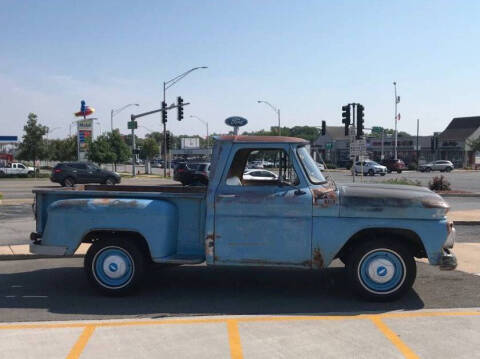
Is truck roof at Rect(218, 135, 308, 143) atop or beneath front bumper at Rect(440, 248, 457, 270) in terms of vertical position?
atop

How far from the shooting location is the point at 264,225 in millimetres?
6418

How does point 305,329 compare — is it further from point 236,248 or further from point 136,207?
point 136,207

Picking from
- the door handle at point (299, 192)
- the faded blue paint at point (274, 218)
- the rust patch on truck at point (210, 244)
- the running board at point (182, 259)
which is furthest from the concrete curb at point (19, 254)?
the door handle at point (299, 192)

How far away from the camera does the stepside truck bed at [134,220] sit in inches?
257

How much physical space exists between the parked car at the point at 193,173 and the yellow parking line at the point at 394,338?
23.7 meters

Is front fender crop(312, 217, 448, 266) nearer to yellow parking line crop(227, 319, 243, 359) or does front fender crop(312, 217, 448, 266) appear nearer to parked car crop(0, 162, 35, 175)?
yellow parking line crop(227, 319, 243, 359)

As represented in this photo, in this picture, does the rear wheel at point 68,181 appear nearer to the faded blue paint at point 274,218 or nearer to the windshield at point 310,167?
the faded blue paint at point 274,218

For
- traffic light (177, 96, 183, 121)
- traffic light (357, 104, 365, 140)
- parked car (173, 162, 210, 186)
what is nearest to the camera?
traffic light (357, 104, 365, 140)

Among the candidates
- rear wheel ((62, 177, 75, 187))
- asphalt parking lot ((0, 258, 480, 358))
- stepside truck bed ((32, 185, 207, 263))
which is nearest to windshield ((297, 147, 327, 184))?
stepside truck bed ((32, 185, 207, 263))

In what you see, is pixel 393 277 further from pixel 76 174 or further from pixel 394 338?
pixel 76 174

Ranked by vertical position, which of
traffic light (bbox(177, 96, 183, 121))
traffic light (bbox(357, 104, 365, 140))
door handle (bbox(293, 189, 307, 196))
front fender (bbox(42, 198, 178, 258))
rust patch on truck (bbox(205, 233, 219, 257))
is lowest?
rust patch on truck (bbox(205, 233, 219, 257))

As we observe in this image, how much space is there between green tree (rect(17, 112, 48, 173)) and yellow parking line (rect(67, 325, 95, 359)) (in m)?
52.4

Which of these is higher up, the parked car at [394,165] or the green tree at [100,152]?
the green tree at [100,152]

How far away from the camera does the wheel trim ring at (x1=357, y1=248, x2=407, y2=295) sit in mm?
6477
